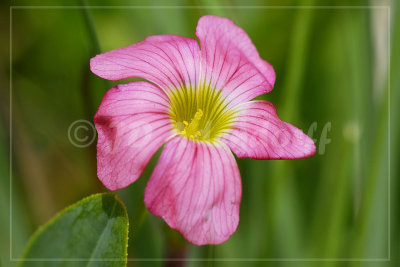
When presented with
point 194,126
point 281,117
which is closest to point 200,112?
point 194,126

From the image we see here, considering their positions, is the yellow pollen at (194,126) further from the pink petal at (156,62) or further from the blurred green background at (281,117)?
the blurred green background at (281,117)

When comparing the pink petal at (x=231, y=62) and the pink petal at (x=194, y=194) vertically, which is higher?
the pink petal at (x=231, y=62)

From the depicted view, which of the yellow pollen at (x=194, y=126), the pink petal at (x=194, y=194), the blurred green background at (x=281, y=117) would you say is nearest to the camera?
the pink petal at (x=194, y=194)

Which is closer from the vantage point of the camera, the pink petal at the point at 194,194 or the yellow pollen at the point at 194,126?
the pink petal at the point at 194,194

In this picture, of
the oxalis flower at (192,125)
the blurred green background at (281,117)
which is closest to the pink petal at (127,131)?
the oxalis flower at (192,125)

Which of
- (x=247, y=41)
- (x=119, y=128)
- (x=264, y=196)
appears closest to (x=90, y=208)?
(x=119, y=128)

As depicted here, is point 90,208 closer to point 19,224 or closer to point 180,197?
point 180,197

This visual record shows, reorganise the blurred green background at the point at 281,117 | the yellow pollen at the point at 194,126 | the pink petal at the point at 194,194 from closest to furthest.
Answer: the pink petal at the point at 194,194 → the yellow pollen at the point at 194,126 → the blurred green background at the point at 281,117
